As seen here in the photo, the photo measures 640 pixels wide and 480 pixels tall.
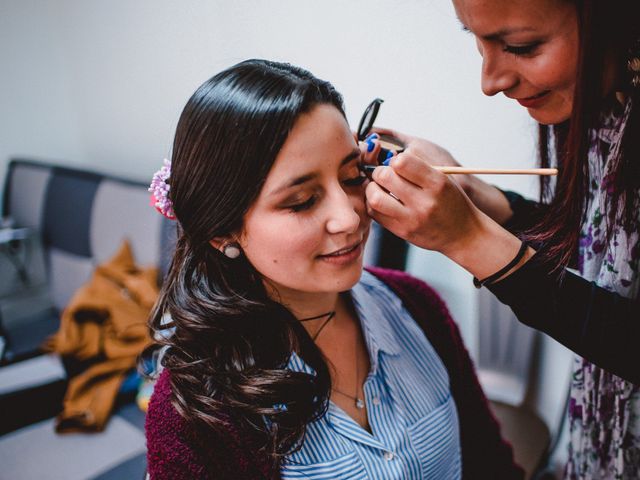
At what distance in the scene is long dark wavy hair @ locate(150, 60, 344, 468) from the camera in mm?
879

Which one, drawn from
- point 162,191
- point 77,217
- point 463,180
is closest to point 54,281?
point 77,217

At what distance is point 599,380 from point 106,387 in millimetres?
1966

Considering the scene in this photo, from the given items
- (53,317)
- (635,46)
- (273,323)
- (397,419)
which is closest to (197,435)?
(273,323)

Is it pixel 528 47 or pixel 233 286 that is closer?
pixel 528 47

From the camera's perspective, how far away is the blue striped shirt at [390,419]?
3.20 feet

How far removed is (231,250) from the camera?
0.99 m

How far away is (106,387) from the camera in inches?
86.3

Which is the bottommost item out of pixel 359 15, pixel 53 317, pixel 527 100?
pixel 53 317

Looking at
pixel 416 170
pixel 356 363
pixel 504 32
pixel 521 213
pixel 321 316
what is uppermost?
pixel 504 32

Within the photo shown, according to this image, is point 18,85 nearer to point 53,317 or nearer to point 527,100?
point 53,317

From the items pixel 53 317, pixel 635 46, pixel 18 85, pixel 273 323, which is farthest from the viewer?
pixel 18 85

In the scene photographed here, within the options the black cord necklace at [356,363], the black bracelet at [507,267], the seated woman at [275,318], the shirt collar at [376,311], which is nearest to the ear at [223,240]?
the seated woman at [275,318]

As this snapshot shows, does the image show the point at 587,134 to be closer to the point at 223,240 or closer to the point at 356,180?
Result: the point at 356,180

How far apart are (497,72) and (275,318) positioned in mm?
638
